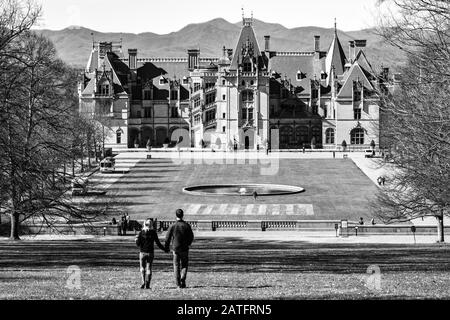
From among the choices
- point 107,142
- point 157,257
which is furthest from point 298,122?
point 157,257

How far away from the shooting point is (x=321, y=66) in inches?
4520

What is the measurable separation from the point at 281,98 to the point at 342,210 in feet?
180

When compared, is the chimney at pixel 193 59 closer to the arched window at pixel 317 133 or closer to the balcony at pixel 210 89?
the balcony at pixel 210 89

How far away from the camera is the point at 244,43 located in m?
108

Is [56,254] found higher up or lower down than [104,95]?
→ lower down

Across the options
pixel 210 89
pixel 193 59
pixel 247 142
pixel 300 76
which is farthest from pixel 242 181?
pixel 193 59

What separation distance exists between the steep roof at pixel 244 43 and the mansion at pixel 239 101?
12 centimetres

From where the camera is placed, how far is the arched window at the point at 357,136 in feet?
347

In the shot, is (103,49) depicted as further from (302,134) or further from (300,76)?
(302,134)

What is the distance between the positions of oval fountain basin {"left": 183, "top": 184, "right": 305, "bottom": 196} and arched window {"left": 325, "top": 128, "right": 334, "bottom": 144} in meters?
38.9

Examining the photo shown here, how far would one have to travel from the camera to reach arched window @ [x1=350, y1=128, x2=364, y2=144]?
10588 centimetres

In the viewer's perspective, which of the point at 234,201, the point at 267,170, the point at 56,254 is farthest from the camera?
the point at 267,170

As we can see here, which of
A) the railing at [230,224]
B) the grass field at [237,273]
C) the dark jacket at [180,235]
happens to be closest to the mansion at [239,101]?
the railing at [230,224]
